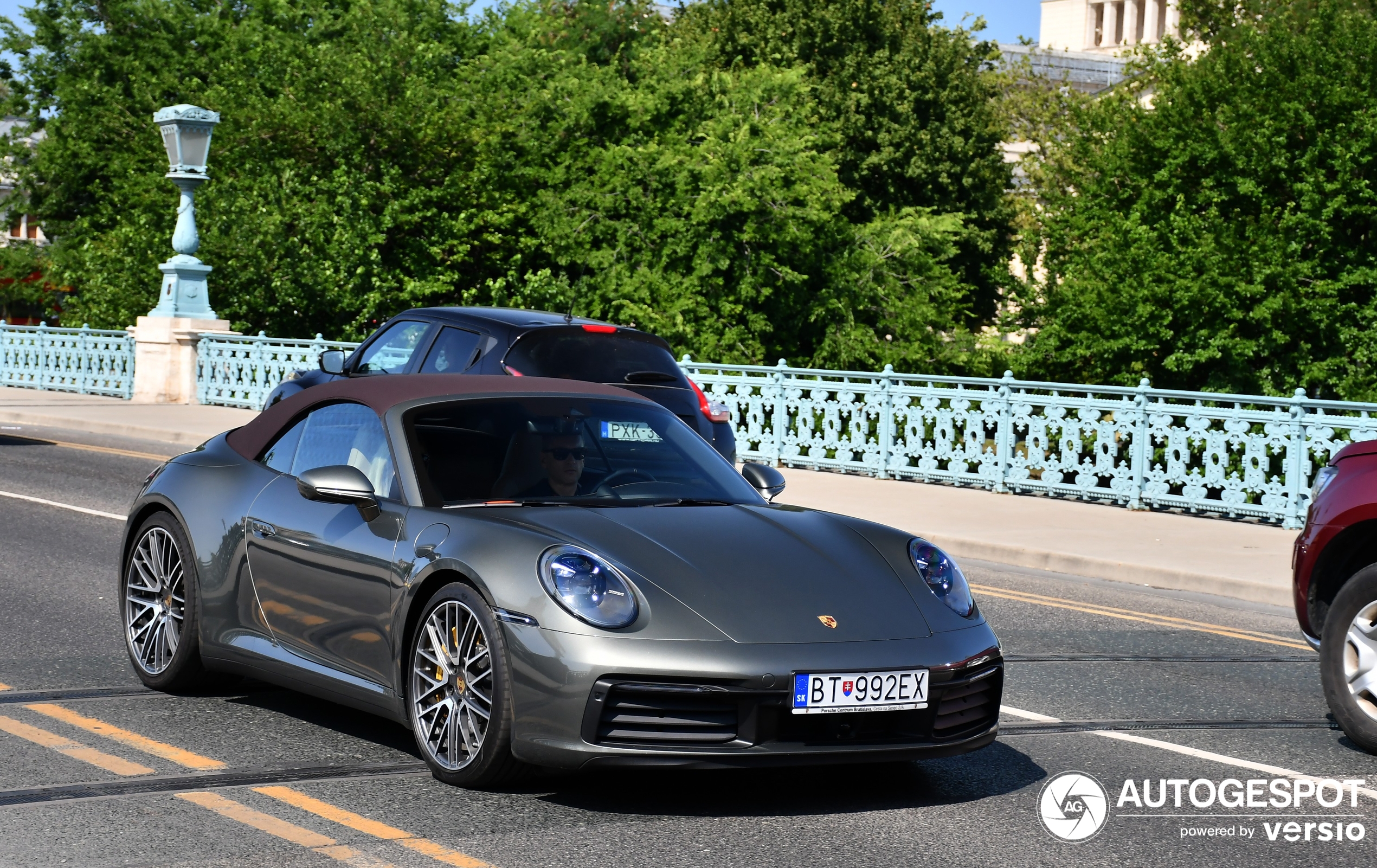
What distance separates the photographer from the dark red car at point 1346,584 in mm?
6480

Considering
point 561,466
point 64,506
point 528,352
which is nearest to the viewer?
point 561,466

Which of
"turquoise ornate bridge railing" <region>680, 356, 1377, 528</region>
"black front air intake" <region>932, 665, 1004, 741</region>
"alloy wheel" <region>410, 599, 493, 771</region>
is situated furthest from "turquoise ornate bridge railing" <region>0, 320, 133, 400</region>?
"black front air intake" <region>932, 665, 1004, 741</region>

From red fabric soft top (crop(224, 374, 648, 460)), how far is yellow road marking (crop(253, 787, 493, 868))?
1521 mm

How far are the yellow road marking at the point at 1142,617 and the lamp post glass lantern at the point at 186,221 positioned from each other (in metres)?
19.2

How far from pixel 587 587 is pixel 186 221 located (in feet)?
78.0

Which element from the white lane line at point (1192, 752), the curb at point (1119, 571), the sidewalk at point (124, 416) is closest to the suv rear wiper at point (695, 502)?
the white lane line at point (1192, 752)

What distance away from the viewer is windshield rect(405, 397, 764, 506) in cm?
601

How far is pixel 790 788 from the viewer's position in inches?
223

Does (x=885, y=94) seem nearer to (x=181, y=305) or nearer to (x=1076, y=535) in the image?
(x=181, y=305)

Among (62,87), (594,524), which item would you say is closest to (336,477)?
(594,524)

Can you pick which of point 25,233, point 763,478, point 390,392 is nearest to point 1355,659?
point 763,478

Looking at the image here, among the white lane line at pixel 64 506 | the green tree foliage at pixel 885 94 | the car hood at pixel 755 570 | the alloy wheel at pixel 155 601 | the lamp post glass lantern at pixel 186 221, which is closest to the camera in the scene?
the car hood at pixel 755 570

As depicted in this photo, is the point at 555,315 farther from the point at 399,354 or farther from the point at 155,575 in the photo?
the point at 155,575

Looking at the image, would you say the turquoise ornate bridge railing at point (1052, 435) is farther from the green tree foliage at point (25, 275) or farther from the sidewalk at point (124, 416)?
the green tree foliage at point (25, 275)
